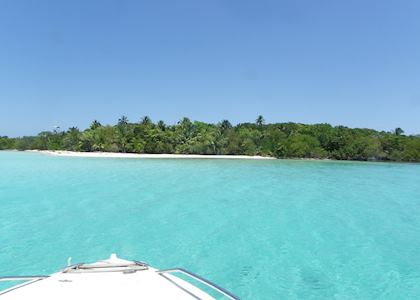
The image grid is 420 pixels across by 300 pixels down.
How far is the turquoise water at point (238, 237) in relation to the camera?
7.54 meters

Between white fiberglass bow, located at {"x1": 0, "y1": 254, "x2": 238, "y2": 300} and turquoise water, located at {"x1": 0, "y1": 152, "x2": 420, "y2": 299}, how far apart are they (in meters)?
3.00

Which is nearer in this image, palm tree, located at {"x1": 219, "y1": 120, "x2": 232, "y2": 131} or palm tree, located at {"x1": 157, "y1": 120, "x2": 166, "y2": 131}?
palm tree, located at {"x1": 157, "y1": 120, "x2": 166, "y2": 131}

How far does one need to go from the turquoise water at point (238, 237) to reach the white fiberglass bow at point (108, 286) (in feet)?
9.84

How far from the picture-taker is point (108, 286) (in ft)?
12.6

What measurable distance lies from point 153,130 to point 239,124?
27.5 metres

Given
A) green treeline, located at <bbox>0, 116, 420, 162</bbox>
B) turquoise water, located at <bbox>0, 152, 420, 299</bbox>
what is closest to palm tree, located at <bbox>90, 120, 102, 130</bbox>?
green treeline, located at <bbox>0, 116, 420, 162</bbox>

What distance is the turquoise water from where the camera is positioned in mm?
7535

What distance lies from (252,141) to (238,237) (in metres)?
67.3

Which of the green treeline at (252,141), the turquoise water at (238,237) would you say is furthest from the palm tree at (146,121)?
the turquoise water at (238,237)

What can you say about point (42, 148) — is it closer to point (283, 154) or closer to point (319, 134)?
point (283, 154)

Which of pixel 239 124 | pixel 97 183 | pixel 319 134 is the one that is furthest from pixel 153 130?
pixel 97 183

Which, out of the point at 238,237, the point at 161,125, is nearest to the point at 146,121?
the point at 161,125

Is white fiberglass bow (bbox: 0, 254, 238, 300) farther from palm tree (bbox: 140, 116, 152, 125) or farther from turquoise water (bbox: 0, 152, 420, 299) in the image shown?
palm tree (bbox: 140, 116, 152, 125)

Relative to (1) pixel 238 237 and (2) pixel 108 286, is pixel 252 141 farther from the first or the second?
(2) pixel 108 286
